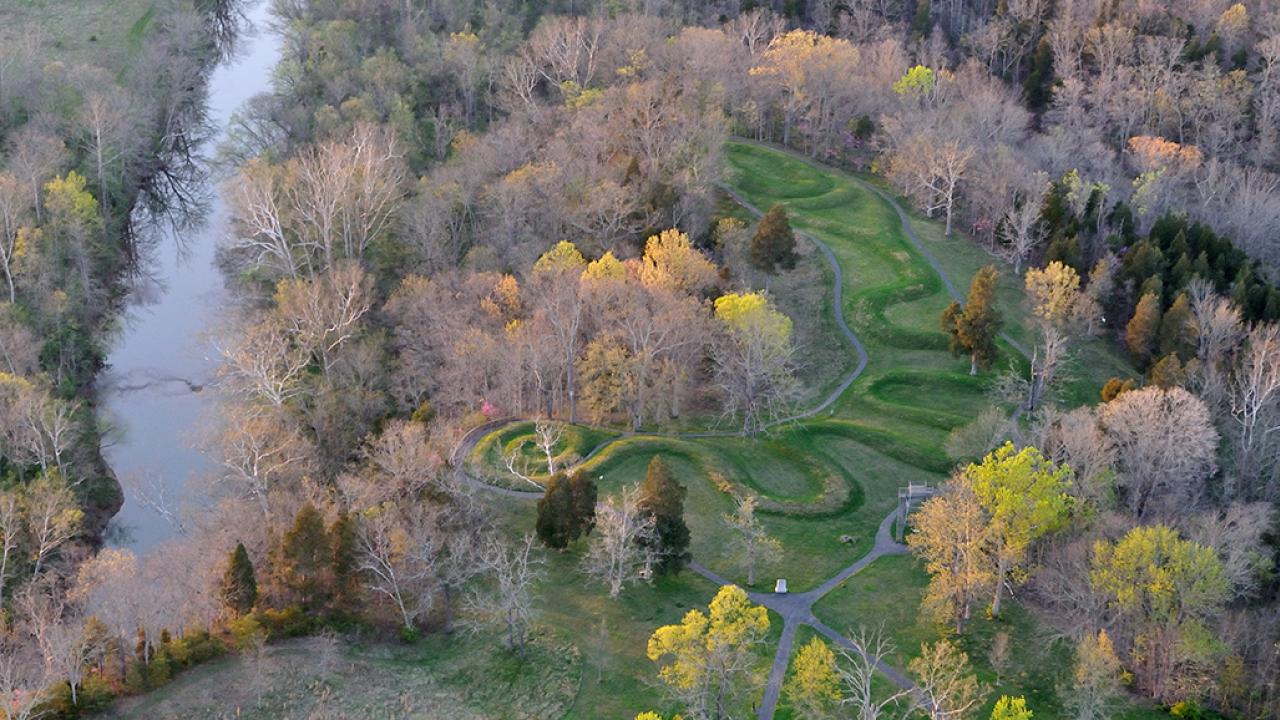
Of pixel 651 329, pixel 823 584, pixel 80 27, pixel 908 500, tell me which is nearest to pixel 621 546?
pixel 823 584

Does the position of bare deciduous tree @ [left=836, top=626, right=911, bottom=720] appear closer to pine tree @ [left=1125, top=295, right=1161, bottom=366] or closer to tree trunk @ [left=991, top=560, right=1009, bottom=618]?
tree trunk @ [left=991, top=560, right=1009, bottom=618]

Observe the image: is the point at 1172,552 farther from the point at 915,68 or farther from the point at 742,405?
the point at 915,68

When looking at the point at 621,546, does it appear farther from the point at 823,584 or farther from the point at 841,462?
the point at 841,462

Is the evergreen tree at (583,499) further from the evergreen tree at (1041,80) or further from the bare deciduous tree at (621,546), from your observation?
the evergreen tree at (1041,80)

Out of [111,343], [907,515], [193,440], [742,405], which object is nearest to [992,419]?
[907,515]

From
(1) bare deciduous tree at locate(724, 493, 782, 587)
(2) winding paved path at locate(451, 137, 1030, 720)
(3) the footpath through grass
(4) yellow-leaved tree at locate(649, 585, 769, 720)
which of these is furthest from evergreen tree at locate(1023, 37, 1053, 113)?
(4) yellow-leaved tree at locate(649, 585, 769, 720)

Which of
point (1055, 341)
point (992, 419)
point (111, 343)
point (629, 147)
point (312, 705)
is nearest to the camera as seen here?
point (312, 705)
